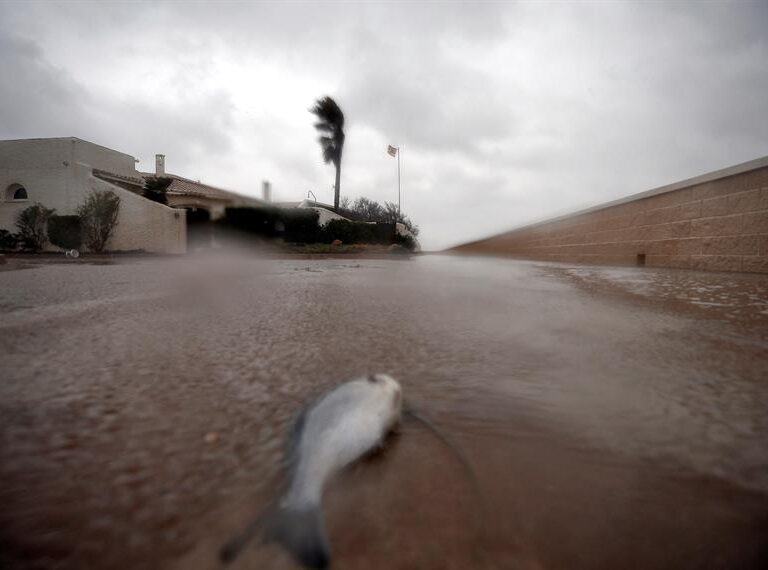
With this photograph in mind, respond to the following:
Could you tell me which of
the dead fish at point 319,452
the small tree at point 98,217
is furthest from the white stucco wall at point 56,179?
the dead fish at point 319,452

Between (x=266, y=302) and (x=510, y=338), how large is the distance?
1.26 metres

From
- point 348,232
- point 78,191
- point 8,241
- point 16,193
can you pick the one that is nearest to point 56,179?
point 78,191

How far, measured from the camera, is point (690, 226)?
16.3 feet

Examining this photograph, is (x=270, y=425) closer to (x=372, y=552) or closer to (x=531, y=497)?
(x=372, y=552)

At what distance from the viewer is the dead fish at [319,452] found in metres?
0.39

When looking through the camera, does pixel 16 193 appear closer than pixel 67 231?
No

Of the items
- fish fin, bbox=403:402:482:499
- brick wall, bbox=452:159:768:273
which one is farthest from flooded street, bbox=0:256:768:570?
brick wall, bbox=452:159:768:273

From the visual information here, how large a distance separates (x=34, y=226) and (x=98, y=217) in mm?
2853

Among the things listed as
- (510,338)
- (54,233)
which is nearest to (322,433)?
(510,338)

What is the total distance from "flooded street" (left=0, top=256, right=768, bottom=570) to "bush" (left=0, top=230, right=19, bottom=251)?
57.4 ft

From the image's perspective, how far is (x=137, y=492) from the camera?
0.46 meters

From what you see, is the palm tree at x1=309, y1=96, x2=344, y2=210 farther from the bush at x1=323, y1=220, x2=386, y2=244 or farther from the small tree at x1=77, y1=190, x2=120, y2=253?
the small tree at x1=77, y1=190, x2=120, y2=253

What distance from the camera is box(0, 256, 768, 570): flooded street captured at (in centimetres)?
40

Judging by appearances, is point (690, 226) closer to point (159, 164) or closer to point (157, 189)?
point (157, 189)
